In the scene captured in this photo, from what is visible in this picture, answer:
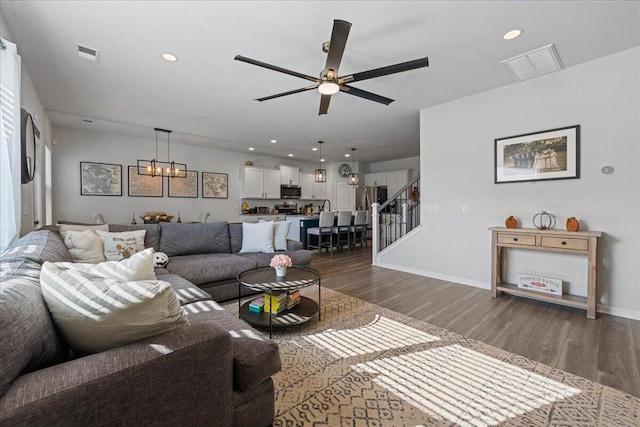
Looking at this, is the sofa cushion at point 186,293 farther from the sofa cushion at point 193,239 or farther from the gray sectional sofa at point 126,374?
the sofa cushion at point 193,239

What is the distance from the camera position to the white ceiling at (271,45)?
223 cm

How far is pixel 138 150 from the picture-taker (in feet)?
21.2

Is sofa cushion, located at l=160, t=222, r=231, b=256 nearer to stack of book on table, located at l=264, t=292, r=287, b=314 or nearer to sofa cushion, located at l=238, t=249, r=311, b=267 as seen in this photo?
sofa cushion, located at l=238, t=249, r=311, b=267

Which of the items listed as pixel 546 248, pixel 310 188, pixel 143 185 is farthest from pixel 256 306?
pixel 310 188

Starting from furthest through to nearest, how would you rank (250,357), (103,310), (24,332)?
(250,357) < (103,310) < (24,332)

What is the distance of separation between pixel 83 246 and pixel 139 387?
101 inches

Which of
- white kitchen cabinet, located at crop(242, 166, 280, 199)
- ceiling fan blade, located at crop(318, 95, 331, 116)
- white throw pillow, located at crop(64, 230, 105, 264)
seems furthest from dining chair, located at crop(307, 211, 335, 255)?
white throw pillow, located at crop(64, 230, 105, 264)

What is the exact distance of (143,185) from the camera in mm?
6539

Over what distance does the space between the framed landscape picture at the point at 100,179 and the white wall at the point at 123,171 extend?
Answer: 0.08 meters

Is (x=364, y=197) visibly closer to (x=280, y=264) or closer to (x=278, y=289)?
(x=280, y=264)

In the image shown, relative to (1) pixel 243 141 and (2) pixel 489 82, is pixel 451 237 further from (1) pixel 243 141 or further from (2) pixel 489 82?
(1) pixel 243 141

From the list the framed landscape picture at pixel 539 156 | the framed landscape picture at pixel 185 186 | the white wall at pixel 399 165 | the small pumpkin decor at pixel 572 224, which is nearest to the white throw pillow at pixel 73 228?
the framed landscape picture at pixel 185 186

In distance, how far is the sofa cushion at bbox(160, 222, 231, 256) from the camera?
11.8 feet

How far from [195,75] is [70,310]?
3136 millimetres
